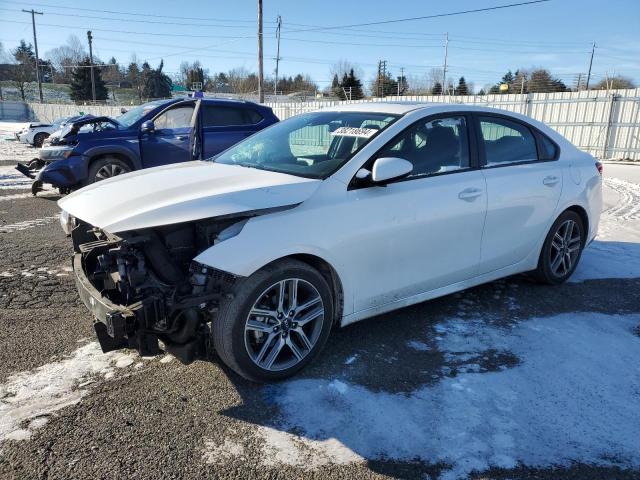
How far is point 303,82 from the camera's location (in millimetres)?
81125

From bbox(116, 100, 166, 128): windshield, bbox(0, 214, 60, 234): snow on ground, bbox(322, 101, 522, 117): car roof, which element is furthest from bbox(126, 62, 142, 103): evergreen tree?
bbox(322, 101, 522, 117): car roof

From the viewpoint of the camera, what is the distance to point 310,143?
398 centimetres

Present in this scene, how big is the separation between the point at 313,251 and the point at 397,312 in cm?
153

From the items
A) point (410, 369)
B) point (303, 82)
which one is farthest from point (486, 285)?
point (303, 82)

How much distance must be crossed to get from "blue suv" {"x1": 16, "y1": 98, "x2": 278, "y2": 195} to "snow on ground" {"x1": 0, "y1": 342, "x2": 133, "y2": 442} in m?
5.70

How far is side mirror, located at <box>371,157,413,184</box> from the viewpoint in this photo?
3.24 meters

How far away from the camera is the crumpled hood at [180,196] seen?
2818 millimetres

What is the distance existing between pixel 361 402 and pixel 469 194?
6.11ft

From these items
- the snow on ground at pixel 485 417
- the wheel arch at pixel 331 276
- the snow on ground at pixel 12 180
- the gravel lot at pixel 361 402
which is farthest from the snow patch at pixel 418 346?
the snow on ground at pixel 12 180

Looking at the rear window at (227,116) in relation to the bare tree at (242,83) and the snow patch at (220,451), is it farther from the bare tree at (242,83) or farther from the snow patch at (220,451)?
the bare tree at (242,83)

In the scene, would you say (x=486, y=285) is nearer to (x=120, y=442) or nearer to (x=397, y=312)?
(x=397, y=312)

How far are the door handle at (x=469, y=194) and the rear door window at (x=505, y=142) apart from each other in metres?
0.35

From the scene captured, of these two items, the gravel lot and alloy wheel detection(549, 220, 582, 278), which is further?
alloy wheel detection(549, 220, 582, 278)

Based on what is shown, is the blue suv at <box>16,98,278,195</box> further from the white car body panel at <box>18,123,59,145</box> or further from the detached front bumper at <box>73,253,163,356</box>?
the white car body panel at <box>18,123,59,145</box>
